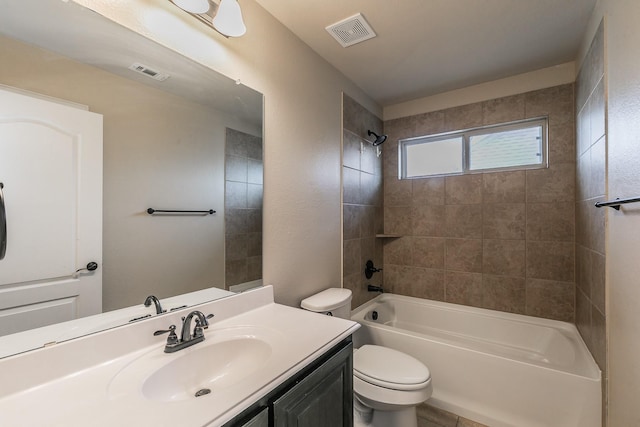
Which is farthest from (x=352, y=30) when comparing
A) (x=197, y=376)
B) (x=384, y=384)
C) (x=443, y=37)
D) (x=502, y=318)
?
(x=502, y=318)

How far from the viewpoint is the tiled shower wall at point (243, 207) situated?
Result: 1.37 metres

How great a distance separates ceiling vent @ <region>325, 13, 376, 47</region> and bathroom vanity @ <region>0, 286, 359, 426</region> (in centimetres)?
166

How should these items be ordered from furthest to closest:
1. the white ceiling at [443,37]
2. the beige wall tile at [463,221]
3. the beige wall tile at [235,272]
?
the beige wall tile at [463,221] → the white ceiling at [443,37] → the beige wall tile at [235,272]

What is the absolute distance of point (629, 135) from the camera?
1.07 metres

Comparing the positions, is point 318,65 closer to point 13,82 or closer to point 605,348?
point 13,82

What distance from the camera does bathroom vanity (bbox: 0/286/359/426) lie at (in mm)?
658

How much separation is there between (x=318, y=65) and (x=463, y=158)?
1.58m

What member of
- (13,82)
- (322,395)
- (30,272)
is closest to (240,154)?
(13,82)

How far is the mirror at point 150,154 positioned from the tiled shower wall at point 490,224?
178 cm

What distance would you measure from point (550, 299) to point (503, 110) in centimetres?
160

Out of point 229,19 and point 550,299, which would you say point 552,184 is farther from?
point 229,19

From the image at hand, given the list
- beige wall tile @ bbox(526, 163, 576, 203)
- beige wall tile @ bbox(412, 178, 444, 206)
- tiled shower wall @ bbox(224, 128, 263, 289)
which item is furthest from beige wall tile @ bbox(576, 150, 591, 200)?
tiled shower wall @ bbox(224, 128, 263, 289)

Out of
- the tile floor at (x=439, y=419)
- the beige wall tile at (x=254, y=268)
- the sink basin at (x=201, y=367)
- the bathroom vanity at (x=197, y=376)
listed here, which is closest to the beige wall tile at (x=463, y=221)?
the tile floor at (x=439, y=419)

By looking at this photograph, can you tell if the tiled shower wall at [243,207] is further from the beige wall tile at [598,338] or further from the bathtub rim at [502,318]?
the beige wall tile at [598,338]
